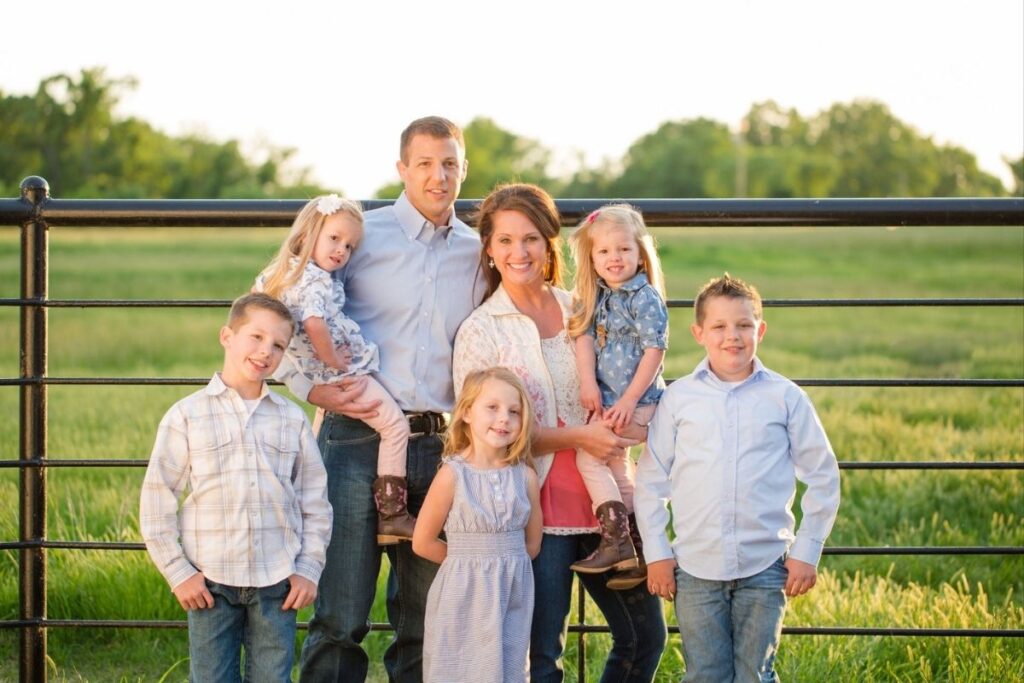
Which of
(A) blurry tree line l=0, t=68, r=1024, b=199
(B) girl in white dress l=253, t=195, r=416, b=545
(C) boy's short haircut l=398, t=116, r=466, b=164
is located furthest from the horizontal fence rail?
(A) blurry tree line l=0, t=68, r=1024, b=199

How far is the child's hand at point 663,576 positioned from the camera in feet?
10.2

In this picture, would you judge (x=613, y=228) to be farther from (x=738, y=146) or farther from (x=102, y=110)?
(x=738, y=146)

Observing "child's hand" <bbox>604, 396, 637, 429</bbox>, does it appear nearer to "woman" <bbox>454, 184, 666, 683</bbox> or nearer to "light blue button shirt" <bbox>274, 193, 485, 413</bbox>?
"woman" <bbox>454, 184, 666, 683</bbox>

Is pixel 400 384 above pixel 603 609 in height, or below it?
above

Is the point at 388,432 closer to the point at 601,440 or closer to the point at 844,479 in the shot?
the point at 601,440

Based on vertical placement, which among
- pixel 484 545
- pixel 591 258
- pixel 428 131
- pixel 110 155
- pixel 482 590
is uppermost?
pixel 110 155

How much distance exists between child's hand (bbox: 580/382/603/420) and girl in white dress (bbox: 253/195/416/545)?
1.57ft

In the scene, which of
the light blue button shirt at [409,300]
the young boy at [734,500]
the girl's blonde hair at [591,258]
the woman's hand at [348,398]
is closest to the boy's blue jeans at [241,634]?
the woman's hand at [348,398]

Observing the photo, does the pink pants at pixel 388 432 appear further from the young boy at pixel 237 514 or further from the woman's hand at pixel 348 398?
the young boy at pixel 237 514

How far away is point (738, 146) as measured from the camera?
266 feet

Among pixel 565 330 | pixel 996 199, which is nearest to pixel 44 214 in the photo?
pixel 565 330

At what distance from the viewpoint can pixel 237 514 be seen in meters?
2.96

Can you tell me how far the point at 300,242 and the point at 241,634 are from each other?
1.01 meters

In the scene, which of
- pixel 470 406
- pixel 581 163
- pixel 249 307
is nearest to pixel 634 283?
pixel 470 406
